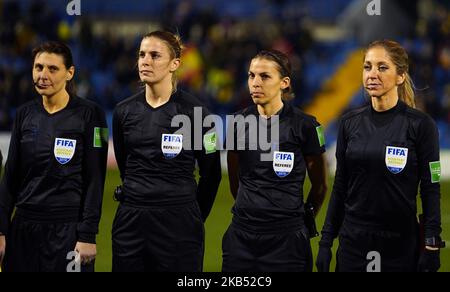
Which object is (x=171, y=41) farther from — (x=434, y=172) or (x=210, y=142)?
(x=434, y=172)

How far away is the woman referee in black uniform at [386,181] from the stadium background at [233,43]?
13583mm

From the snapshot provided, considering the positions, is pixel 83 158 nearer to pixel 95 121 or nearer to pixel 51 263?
pixel 95 121

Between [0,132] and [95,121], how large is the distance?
44.4 ft

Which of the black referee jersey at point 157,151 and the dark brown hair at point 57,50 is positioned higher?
the dark brown hair at point 57,50

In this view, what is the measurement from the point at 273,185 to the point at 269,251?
43 centimetres

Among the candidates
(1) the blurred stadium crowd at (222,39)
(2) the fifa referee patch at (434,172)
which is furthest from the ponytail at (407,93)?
(1) the blurred stadium crowd at (222,39)

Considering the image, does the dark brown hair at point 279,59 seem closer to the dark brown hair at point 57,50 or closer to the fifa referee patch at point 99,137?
the fifa referee patch at point 99,137

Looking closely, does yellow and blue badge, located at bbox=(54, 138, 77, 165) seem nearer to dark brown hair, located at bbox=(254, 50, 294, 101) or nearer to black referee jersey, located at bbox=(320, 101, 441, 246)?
dark brown hair, located at bbox=(254, 50, 294, 101)

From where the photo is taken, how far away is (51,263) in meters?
5.94

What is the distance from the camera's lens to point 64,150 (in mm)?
5949

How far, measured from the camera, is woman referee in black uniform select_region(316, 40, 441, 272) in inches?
218

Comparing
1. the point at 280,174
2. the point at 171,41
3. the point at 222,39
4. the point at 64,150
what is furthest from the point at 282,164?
the point at 222,39

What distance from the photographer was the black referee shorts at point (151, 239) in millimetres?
5945

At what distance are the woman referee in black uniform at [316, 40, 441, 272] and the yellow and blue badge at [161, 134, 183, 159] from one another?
1.07 metres
